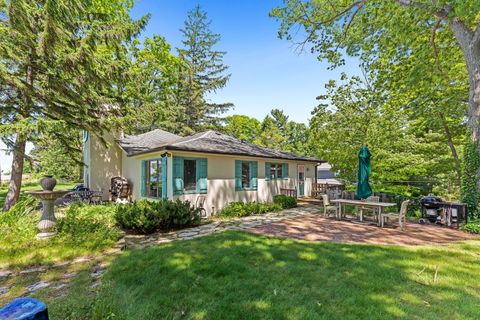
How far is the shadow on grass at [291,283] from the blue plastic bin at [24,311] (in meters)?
1.30

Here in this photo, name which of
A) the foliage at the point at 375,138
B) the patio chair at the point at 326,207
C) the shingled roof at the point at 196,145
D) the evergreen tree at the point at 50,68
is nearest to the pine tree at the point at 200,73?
the shingled roof at the point at 196,145

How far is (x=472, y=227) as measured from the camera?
6.96 m

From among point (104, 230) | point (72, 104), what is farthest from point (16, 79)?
point (104, 230)

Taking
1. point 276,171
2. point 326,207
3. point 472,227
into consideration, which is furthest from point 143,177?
point 472,227

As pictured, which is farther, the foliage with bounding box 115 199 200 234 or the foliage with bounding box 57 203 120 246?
the foliage with bounding box 115 199 200 234

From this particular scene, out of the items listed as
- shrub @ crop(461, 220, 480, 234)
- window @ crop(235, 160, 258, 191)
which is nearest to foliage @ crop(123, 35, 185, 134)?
window @ crop(235, 160, 258, 191)

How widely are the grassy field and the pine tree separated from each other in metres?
22.2

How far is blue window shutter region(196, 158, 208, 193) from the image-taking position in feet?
31.4

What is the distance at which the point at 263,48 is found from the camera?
11.8 meters

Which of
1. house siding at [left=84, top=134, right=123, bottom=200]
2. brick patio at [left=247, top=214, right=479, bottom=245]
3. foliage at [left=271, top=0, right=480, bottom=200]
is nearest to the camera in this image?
brick patio at [left=247, top=214, right=479, bottom=245]

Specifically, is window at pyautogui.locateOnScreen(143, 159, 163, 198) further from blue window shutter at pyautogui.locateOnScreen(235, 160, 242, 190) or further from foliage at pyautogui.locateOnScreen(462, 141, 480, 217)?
foliage at pyautogui.locateOnScreen(462, 141, 480, 217)

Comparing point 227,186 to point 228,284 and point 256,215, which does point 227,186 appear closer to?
point 256,215

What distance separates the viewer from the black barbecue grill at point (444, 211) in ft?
24.7

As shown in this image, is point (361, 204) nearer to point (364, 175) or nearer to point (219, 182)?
point (364, 175)
